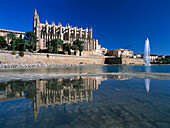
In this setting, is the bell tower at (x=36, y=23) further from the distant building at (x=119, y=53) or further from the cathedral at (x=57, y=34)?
the distant building at (x=119, y=53)

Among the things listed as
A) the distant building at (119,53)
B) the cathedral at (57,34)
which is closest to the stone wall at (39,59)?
the cathedral at (57,34)

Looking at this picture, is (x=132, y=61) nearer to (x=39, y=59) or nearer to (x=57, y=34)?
(x=57, y=34)

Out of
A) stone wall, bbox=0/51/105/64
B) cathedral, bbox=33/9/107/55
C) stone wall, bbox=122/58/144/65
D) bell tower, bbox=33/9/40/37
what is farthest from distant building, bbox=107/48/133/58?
bell tower, bbox=33/9/40/37

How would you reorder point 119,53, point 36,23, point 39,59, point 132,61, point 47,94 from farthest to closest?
1. point 119,53
2. point 132,61
3. point 36,23
4. point 39,59
5. point 47,94

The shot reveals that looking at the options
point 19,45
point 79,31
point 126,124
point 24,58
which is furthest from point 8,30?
point 126,124

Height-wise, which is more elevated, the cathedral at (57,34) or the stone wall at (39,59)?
the cathedral at (57,34)

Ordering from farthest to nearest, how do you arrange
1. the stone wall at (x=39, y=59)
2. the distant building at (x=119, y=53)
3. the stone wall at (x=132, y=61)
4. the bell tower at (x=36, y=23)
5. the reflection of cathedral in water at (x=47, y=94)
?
the distant building at (x=119, y=53), the stone wall at (x=132, y=61), the bell tower at (x=36, y=23), the stone wall at (x=39, y=59), the reflection of cathedral in water at (x=47, y=94)

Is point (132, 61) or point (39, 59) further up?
point (132, 61)

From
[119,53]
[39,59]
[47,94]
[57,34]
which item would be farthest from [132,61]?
[47,94]

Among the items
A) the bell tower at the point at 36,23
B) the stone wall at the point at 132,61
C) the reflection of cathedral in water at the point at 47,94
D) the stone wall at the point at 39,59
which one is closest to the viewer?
the reflection of cathedral in water at the point at 47,94

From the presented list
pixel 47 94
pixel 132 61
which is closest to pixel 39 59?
pixel 47 94

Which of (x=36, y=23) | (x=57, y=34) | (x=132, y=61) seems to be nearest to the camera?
(x=36, y=23)

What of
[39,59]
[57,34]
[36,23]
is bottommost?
[39,59]

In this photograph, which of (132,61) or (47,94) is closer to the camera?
(47,94)
